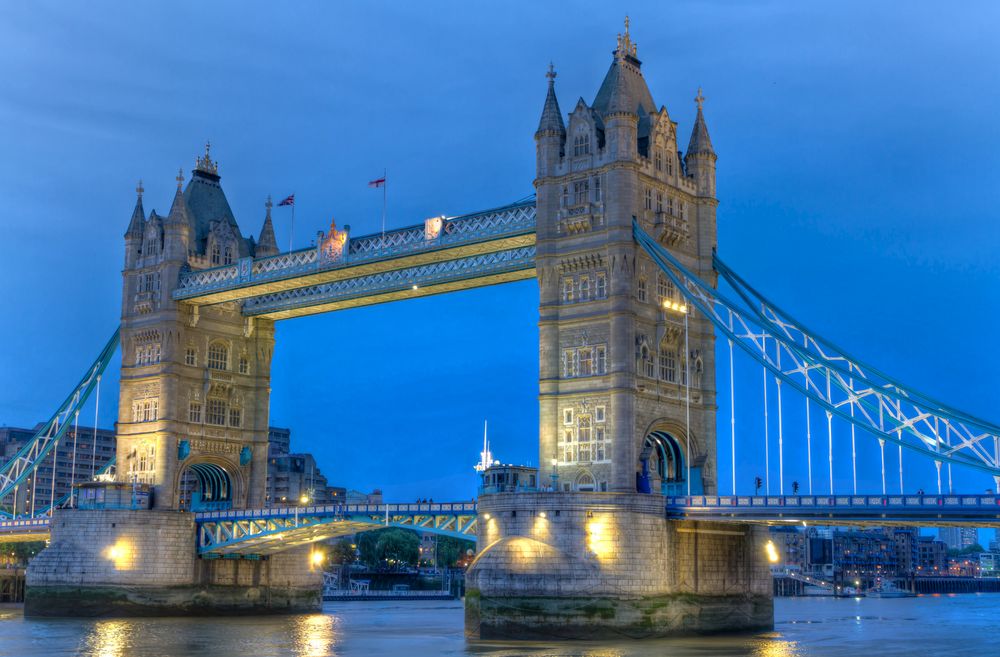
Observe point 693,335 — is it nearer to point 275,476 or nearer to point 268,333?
point 268,333

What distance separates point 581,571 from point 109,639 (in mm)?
24868

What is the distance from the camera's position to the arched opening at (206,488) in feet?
315

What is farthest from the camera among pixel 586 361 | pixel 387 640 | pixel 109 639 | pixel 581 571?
pixel 387 640

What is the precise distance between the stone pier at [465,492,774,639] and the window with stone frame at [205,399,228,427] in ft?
107

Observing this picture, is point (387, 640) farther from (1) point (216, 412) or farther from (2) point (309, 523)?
(1) point (216, 412)

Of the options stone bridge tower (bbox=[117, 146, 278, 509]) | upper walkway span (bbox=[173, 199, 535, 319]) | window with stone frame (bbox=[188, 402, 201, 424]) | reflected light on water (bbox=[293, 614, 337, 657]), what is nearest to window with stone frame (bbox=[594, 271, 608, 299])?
upper walkway span (bbox=[173, 199, 535, 319])

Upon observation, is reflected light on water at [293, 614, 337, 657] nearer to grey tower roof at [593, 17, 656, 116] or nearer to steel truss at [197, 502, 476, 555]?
steel truss at [197, 502, 476, 555]

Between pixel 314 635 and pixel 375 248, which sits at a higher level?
pixel 375 248

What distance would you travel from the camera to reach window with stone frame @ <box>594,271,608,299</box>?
70250 millimetres

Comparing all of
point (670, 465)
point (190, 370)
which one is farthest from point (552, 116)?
point (190, 370)

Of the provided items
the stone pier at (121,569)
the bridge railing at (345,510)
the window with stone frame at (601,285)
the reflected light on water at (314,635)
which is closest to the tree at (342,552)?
the reflected light on water at (314,635)

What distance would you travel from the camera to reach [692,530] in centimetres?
6900

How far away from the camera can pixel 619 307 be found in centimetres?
6906

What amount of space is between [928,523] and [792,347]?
1095 cm
